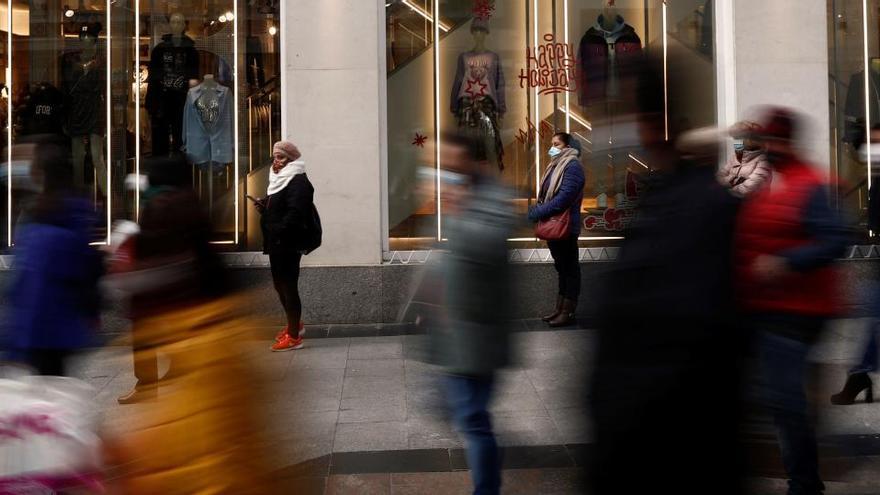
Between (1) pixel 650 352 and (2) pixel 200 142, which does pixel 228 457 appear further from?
(2) pixel 200 142

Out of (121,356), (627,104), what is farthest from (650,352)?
(121,356)

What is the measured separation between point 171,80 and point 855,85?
787cm

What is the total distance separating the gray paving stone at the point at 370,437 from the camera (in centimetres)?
662

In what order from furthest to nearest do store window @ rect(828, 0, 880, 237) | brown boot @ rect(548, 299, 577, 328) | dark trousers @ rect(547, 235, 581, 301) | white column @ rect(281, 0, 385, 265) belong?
store window @ rect(828, 0, 880, 237)
white column @ rect(281, 0, 385, 265)
brown boot @ rect(548, 299, 577, 328)
dark trousers @ rect(547, 235, 581, 301)

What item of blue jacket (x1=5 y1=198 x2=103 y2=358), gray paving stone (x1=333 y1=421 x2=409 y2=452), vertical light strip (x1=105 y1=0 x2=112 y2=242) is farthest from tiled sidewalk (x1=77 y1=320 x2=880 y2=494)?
vertical light strip (x1=105 y1=0 x2=112 y2=242)

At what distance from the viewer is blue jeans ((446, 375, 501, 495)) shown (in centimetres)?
474

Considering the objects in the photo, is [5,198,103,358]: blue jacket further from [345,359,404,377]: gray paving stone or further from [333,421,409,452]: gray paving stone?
[345,359,404,377]: gray paving stone

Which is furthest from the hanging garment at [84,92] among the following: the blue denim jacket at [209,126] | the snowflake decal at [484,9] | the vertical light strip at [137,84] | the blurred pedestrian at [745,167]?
the blurred pedestrian at [745,167]

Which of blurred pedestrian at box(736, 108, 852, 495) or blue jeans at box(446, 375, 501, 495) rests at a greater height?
blurred pedestrian at box(736, 108, 852, 495)

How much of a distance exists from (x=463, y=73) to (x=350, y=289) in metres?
2.91

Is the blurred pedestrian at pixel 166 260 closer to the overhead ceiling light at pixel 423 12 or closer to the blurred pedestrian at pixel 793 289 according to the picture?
the blurred pedestrian at pixel 793 289

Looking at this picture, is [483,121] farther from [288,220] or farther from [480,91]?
[288,220]

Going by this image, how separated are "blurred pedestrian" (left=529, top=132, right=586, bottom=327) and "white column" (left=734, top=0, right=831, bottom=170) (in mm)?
2173

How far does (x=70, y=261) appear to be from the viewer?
4.95 meters
